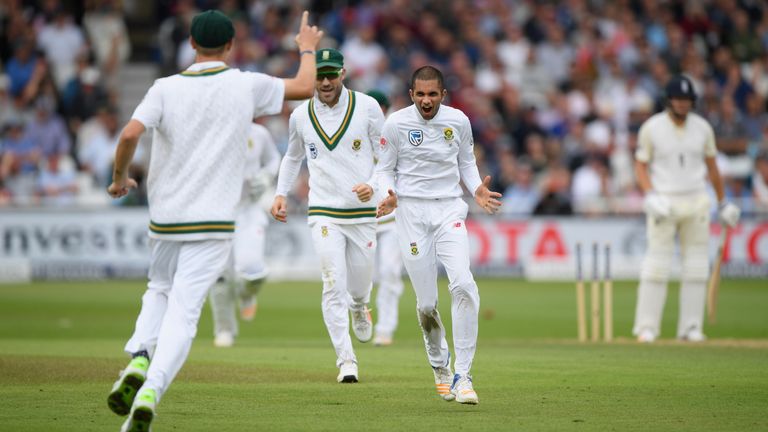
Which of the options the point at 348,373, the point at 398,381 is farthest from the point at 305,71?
the point at 398,381

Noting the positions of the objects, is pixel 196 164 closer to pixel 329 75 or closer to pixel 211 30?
pixel 211 30

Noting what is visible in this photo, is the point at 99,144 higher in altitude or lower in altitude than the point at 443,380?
higher

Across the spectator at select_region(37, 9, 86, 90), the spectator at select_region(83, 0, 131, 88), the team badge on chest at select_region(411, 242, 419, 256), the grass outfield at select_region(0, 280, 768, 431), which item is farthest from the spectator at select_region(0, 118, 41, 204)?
the team badge on chest at select_region(411, 242, 419, 256)

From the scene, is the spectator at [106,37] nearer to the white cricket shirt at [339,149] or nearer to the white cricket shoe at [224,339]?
the white cricket shoe at [224,339]

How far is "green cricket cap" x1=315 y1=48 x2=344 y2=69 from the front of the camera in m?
10.9

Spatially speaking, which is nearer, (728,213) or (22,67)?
(728,213)

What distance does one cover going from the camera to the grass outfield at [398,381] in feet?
28.0

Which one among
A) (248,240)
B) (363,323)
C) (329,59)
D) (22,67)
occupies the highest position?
(22,67)

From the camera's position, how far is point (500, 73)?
93.2ft

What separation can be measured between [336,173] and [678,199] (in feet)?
18.1

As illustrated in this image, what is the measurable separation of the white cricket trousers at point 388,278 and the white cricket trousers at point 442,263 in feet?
15.2

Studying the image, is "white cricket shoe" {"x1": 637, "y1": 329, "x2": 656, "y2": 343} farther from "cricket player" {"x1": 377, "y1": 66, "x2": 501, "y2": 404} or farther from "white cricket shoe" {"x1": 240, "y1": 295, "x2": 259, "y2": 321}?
"cricket player" {"x1": 377, "y1": 66, "x2": 501, "y2": 404}

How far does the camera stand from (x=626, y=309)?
64.7 feet

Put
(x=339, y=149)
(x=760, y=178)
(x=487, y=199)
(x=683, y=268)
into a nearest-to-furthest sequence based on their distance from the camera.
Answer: (x=487, y=199) → (x=339, y=149) → (x=683, y=268) → (x=760, y=178)
